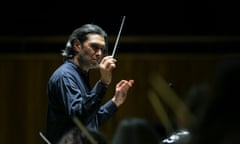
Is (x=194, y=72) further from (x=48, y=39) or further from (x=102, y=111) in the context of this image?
(x=102, y=111)

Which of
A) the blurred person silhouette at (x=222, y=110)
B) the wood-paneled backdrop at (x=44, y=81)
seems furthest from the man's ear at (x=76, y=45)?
the wood-paneled backdrop at (x=44, y=81)

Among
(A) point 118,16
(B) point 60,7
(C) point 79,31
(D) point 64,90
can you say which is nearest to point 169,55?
(A) point 118,16

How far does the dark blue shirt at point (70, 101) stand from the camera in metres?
2.24

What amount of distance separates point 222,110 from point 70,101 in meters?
1.81

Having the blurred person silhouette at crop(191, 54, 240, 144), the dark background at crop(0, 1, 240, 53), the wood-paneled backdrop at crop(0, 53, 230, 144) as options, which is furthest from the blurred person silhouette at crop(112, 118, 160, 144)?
the wood-paneled backdrop at crop(0, 53, 230, 144)

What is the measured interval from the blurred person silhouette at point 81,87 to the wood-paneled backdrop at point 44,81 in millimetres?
2348

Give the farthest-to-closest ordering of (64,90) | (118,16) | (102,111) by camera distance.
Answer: (118,16)
(102,111)
(64,90)

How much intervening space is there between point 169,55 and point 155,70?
0.64ft

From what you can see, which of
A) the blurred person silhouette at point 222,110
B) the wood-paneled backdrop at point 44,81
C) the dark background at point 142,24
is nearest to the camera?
the blurred person silhouette at point 222,110

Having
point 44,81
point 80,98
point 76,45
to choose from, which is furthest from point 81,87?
point 44,81

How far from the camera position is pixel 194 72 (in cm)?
501

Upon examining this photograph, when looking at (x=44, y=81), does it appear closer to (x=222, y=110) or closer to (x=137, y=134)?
(x=137, y=134)

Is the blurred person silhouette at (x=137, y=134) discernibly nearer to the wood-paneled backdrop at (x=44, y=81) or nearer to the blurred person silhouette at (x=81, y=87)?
the blurred person silhouette at (x=81, y=87)

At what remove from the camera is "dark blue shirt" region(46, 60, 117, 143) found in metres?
2.24
